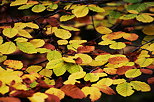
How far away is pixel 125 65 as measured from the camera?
1406mm

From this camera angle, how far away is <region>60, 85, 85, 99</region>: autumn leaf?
1090 millimetres

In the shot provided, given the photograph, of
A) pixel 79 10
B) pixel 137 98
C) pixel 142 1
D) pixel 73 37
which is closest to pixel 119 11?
pixel 142 1

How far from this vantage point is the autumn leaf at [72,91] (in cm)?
109

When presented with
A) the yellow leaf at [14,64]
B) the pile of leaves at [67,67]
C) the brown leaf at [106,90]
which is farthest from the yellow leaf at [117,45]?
the yellow leaf at [14,64]

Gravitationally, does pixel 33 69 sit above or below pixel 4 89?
below

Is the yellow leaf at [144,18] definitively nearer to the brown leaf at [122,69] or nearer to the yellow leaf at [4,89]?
the brown leaf at [122,69]

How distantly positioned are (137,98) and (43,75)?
2.69 meters

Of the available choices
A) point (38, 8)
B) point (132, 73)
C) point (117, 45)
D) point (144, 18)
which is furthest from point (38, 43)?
point (144, 18)

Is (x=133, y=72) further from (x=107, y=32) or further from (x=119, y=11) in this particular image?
(x=119, y=11)

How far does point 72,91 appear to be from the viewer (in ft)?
3.65

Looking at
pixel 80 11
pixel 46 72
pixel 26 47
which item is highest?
pixel 80 11

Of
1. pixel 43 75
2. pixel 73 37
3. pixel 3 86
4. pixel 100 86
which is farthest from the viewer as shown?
pixel 73 37

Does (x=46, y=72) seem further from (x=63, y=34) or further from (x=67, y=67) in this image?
(x=63, y=34)

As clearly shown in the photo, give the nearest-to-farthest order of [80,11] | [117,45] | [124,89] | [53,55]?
[124,89], [53,55], [117,45], [80,11]
